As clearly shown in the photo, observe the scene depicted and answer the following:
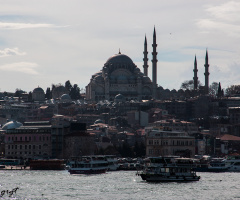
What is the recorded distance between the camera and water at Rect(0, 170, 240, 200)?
2817 inches

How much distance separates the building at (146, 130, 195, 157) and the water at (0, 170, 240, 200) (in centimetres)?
2500

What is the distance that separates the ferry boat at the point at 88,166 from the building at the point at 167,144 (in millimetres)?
19260

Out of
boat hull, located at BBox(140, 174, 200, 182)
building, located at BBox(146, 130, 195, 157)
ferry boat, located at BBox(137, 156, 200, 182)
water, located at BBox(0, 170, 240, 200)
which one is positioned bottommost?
water, located at BBox(0, 170, 240, 200)

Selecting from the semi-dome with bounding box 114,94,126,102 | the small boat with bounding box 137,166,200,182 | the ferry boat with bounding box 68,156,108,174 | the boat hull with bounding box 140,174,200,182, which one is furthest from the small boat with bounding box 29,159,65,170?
the semi-dome with bounding box 114,94,126,102

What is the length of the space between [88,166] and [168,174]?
16154mm

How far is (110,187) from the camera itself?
259 ft

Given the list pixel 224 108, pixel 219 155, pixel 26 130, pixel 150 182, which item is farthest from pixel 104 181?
pixel 224 108

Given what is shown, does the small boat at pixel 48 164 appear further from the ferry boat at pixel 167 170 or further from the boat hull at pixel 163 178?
the boat hull at pixel 163 178

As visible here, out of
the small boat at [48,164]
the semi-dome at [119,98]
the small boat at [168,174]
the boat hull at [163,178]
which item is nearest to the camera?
the boat hull at [163,178]

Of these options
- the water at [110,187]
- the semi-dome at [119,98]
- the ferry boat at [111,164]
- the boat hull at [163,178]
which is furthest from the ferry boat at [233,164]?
the semi-dome at [119,98]

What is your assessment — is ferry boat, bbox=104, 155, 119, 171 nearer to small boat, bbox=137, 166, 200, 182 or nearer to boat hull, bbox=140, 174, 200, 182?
small boat, bbox=137, 166, 200, 182

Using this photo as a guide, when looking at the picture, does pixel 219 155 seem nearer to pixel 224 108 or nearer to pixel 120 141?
pixel 120 141

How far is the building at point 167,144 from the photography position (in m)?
121

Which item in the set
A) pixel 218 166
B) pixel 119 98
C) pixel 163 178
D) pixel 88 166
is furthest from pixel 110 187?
pixel 119 98
